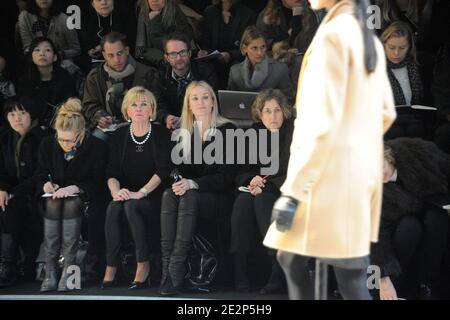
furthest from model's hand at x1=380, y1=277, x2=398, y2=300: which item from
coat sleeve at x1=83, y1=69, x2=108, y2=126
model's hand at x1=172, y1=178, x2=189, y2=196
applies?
coat sleeve at x1=83, y1=69, x2=108, y2=126

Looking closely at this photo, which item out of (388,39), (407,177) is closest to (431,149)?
(407,177)

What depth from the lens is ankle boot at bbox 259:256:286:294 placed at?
6.26m

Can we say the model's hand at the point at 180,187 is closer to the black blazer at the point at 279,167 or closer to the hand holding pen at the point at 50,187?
the black blazer at the point at 279,167

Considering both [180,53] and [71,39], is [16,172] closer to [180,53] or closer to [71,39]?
[71,39]

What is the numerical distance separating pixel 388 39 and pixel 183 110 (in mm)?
1532

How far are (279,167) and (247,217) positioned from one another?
Answer: 1.34 ft

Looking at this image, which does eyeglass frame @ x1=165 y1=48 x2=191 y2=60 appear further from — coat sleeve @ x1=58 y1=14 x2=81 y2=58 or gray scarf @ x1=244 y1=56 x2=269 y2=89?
coat sleeve @ x1=58 y1=14 x2=81 y2=58

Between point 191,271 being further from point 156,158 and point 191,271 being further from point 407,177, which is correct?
point 407,177

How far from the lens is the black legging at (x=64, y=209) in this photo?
21.6 feet

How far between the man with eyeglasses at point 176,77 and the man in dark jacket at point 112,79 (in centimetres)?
11

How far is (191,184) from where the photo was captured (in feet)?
21.2

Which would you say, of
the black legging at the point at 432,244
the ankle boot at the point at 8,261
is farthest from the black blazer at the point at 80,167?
the black legging at the point at 432,244

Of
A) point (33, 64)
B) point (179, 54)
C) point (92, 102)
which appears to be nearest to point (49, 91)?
point (33, 64)

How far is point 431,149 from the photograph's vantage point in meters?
6.13
